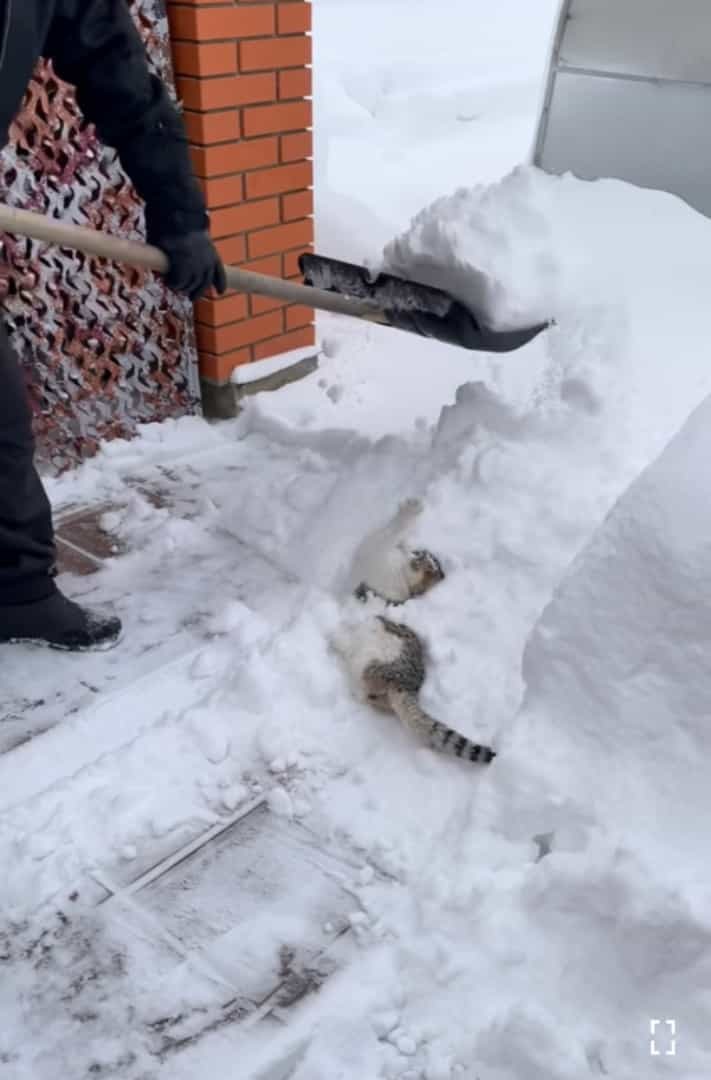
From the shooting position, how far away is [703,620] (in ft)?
5.56

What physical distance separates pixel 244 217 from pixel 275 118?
0.40 m

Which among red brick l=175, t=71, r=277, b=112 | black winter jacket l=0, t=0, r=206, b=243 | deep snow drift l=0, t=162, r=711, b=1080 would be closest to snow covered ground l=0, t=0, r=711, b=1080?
deep snow drift l=0, t=162, r=711, b=1080

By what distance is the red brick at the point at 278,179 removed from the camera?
3.72m

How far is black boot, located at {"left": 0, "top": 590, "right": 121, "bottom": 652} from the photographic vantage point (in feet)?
8.25

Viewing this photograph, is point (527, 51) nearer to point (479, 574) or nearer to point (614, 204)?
point (614, 204)

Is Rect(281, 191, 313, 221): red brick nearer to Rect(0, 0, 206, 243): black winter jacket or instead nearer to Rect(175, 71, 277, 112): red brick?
Rect(175, 71, 277, 112): red brick

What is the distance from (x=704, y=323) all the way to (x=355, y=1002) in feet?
7.22

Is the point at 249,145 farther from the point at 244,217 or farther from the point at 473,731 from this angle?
the point at 473,731

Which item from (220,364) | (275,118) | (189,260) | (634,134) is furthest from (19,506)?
(634,134)

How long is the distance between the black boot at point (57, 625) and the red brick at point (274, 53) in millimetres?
2183

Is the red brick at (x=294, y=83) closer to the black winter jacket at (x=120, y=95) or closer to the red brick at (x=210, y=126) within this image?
the red brick at (x=210, y=126)

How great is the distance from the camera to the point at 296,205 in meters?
3.94

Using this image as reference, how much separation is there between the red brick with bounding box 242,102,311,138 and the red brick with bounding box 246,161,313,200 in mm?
145

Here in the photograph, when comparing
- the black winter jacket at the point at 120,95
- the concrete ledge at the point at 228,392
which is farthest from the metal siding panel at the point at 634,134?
the black winter jacket at the point at 120,95
